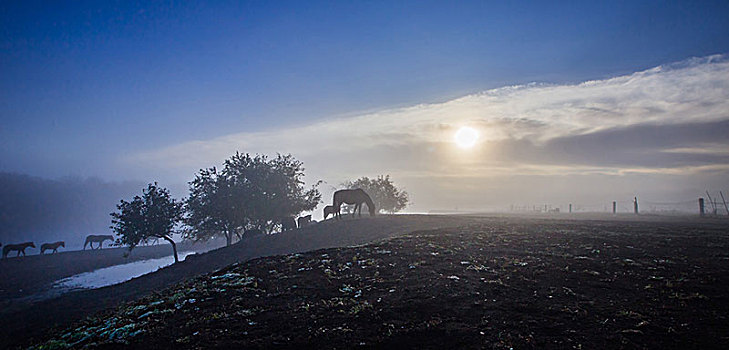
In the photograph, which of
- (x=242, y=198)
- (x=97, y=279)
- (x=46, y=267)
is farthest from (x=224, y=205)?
(x=46, y=267)

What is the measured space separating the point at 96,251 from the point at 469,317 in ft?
280

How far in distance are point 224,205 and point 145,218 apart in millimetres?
8688

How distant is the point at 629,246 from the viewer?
17938mm

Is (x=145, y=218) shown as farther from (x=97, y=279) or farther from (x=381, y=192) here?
(x=381, y=192)

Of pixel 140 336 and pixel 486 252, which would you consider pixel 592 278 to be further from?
pixel 140 336

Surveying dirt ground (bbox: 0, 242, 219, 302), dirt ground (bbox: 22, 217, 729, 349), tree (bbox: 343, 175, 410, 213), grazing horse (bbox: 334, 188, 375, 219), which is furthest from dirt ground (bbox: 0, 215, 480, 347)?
tree (bbox: 343, 175, 410, 213)

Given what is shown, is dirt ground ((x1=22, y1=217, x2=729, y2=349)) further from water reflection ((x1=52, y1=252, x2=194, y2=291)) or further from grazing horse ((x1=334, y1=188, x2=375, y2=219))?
water reflection ((x1=52, y1=252, x2=194, y2=291))

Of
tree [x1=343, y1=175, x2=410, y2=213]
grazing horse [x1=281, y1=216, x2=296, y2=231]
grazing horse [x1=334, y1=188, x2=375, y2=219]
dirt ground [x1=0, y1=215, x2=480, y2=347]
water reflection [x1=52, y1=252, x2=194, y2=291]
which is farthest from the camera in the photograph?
tree [x1=343, y1=175, x2=410, y2=213]

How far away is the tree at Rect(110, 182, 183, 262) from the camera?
40875 millimetres

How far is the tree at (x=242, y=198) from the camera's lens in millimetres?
45969

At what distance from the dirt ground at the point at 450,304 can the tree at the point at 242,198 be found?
30.9m

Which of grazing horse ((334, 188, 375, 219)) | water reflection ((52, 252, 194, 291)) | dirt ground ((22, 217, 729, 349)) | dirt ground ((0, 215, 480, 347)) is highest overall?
grazing horse ((334, 188, 375, 219))

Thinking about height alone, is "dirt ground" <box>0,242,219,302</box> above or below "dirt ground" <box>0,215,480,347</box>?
below

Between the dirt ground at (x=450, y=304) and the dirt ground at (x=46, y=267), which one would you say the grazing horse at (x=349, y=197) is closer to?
the dirt ground at (x=46, y=267)
